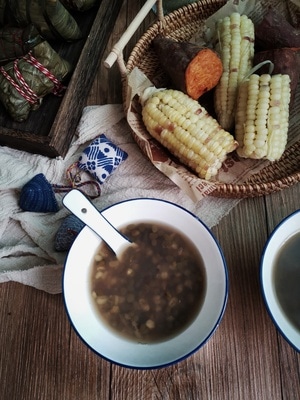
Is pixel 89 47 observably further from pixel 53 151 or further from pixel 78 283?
pixel 78 283

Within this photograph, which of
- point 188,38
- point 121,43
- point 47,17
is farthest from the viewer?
point 188,38

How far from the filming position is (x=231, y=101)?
43.6 inches

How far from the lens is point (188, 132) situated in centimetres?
103

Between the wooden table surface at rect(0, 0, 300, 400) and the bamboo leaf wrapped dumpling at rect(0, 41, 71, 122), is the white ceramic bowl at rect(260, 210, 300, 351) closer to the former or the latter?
the wooden table surface at rect(0, 0, 300, 400)

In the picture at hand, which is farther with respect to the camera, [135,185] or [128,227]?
[135,185]

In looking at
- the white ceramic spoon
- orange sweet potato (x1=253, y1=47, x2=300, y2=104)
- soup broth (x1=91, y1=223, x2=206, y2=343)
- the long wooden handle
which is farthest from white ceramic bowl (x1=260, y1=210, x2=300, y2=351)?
the long wooden handle

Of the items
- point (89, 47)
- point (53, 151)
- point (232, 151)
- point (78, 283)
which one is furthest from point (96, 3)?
point (78, 283)

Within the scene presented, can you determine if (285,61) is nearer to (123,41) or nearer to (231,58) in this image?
(231,58)

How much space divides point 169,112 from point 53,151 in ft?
0.94

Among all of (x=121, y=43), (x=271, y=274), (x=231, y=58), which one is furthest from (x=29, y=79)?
(x=271, y=274)

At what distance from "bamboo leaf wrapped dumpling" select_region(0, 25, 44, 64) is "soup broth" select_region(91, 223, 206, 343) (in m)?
0.53

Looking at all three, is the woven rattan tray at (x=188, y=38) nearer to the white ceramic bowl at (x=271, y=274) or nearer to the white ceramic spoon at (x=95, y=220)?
the white ceramic bowl at (x=271, y=274)

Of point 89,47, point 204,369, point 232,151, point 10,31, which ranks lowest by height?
point 204,369

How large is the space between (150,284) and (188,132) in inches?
13.6
